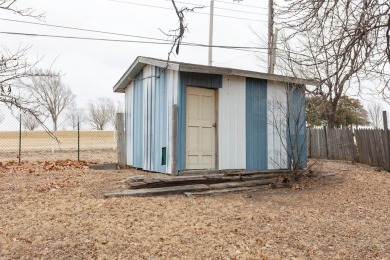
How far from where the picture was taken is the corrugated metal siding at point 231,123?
→ 8.91 m

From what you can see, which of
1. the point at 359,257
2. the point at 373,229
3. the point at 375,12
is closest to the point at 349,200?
Answer: the point at 373,229

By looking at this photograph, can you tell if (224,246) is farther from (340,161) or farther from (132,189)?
(340,161)

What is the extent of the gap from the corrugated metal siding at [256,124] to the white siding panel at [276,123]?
15 centimetres

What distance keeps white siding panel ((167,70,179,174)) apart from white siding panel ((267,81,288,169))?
2800 millimetres

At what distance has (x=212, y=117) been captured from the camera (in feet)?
29.4

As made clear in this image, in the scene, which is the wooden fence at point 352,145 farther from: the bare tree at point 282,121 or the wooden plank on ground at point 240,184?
the wooden plank on ground at point 240,184

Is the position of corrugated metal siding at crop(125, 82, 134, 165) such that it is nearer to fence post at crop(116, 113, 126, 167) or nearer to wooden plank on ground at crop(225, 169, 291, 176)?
fence post at crop(116, 113, 126, 167)

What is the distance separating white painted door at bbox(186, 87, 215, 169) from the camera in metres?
8.62

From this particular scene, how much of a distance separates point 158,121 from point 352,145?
26.7 feet

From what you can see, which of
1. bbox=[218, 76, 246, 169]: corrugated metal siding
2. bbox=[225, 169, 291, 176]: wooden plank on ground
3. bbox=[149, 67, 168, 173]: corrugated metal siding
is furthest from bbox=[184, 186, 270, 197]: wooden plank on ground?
bbox=[149, 67, 168, 173]: corrugated metal siding

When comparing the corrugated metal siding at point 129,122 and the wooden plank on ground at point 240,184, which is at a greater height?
the corrugated metal siding at point 129,122

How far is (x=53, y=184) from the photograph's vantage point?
7.48m

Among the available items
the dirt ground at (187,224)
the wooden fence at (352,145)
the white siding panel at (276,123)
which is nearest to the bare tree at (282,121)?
the white siding panel at (276,123)

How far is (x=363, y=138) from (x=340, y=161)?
1.35m
